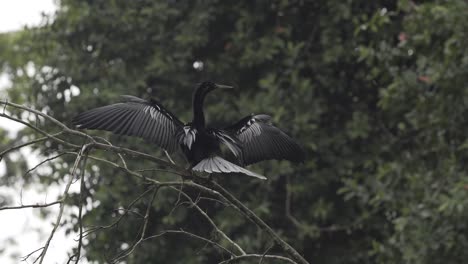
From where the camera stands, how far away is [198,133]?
12.4 feet

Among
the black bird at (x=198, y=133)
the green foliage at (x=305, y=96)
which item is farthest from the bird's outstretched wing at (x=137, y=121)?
the green foliage at (x=305, y=96)

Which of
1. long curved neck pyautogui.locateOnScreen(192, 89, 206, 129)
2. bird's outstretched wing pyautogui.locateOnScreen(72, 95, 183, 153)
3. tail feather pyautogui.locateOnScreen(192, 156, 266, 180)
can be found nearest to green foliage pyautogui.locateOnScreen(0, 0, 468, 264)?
long curved neck pyautogui.locateOnScreen(192, 89, 206, 129)

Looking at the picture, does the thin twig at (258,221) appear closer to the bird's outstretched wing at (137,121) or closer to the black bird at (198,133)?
the black bird at (198,133)

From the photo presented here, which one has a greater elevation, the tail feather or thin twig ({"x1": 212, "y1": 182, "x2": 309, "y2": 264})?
the tail feather

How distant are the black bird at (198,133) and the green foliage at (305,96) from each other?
152 cm

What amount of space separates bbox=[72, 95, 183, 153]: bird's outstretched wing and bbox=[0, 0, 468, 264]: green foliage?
2.18 m

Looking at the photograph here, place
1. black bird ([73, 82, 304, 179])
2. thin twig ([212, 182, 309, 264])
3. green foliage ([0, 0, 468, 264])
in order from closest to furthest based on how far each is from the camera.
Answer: thin twig ([212, 182, 309, 264]) → black bird ([73, 82, 304, 179]) → green foliage ([0, 0, 468, 264])

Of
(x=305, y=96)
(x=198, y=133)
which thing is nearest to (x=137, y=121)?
(x=198, y=133)

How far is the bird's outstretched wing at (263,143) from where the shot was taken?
12.8ft

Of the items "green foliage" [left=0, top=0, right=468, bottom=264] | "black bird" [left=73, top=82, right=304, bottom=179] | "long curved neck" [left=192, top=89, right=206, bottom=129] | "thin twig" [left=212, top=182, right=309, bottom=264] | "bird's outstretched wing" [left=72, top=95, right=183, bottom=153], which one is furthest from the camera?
"green foliage" [left=0, top=0, right=468, bottom=264]

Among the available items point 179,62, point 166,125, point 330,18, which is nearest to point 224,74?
point 179,62

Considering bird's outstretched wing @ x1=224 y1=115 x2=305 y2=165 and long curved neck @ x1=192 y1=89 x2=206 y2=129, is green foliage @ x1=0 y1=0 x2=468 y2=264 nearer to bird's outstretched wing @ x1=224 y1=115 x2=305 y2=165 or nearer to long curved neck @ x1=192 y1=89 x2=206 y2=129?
bird's outstretched wing @ x1=224 y1=115 x2=305 y2=165

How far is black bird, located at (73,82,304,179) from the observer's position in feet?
10.5

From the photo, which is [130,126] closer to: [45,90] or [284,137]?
[284,137]
